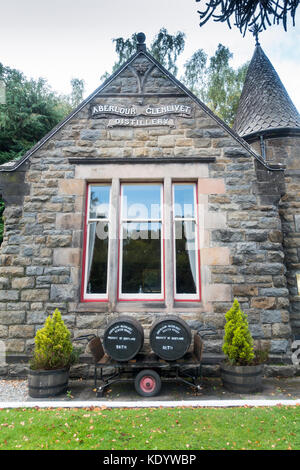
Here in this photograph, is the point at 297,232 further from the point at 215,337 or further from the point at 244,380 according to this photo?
the point at 244,380

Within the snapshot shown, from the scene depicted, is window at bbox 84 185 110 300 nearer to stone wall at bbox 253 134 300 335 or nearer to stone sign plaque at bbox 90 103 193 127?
stone sign plaque at bbox 90 103 193 127

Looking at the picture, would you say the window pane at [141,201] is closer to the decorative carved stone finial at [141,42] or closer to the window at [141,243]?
the window at [141,243]

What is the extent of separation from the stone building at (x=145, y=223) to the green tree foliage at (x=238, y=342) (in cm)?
72

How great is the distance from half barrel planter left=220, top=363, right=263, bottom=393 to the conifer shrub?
2677 mm

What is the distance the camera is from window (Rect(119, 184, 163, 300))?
20.0 ft

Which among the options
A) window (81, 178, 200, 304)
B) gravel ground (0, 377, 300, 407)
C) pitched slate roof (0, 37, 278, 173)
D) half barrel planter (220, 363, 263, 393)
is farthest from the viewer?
pitched slate roof (0, 37, 278, 173)

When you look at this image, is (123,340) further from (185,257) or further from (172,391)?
(185,257)

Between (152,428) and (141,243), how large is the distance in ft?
11.7

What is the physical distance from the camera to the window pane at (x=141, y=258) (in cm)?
611

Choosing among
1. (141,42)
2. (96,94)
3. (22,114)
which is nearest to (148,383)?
(96,94)

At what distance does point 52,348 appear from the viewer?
4.79 meters

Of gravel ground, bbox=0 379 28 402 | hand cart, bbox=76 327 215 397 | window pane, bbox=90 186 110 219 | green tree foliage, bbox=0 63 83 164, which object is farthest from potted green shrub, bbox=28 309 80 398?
green tree foliage, bbox=0 63 83 164
